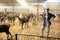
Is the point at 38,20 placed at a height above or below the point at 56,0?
below

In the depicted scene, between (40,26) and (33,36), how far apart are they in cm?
30

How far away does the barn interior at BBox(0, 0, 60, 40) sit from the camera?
4.03m

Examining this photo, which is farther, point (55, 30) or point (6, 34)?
point (6, 34)

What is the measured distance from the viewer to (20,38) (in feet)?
13.8

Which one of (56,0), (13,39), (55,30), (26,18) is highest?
(56,0)

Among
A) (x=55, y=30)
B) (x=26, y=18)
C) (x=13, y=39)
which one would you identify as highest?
(x=26, y=18)

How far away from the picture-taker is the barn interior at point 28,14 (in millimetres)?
4031

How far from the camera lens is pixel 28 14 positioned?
4.18 metres

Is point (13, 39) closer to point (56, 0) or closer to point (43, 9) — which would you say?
point (43, 9)

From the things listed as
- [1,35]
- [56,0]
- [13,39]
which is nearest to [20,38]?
[13,39]

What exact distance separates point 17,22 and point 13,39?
0.44 metres

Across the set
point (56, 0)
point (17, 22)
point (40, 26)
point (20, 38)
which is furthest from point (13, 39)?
point (56, 0)

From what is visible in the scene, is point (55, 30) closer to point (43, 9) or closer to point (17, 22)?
point (43, 9)

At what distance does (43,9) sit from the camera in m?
4.05
